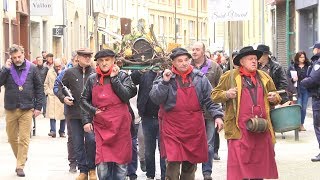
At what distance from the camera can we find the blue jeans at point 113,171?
10703 mm

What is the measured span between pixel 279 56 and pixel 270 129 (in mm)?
23357

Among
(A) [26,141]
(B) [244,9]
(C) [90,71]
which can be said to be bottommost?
(A) [26,141]

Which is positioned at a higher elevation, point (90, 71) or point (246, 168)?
point (90, 71)

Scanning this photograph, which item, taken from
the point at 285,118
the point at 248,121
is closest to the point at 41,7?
the point at 285,118

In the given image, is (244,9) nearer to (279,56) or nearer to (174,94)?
(174,94)

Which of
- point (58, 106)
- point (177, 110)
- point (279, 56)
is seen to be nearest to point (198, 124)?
point (177, 110)

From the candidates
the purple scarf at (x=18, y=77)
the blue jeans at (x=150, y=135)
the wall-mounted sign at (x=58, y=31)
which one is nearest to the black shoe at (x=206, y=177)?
the blue jeans at (x=150, y=135)

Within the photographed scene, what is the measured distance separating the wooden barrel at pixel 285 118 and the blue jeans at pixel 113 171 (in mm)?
1976

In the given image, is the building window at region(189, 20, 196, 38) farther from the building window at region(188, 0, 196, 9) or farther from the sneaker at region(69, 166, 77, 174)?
the sneaker at region(69, 166, 77, 174)

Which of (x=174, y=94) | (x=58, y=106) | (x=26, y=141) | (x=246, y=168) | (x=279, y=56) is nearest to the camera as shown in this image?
(x=246, y=168)

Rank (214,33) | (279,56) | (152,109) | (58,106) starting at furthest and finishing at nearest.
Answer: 1. (214,33)
2. (279,56)
3. (58,106)
4. (152,109)

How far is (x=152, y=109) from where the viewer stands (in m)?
12.1

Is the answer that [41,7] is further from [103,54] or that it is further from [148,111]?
[103,54]

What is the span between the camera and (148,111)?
39.8 feet
